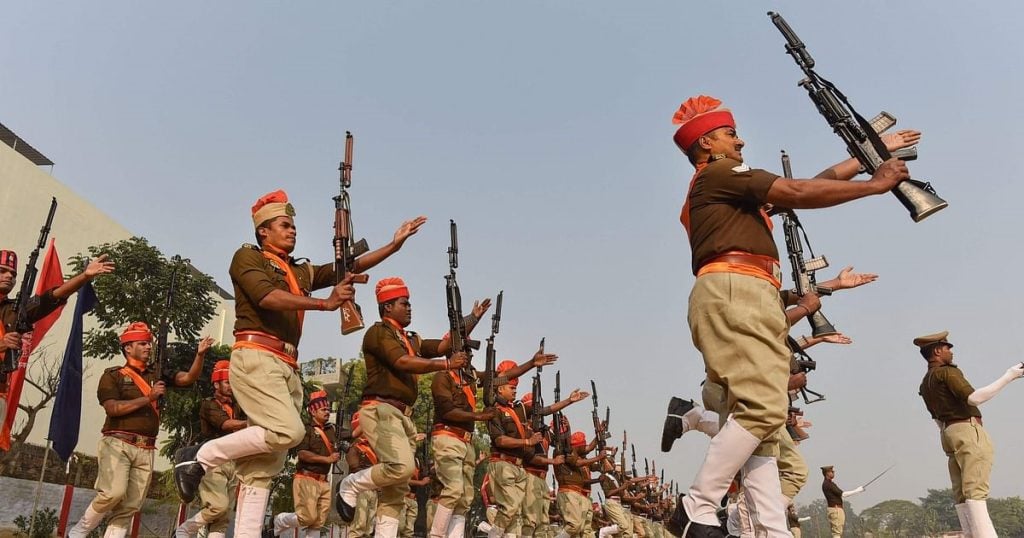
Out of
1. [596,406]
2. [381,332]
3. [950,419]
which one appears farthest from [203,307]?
[950,419]

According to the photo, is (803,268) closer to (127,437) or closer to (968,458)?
(968,458)

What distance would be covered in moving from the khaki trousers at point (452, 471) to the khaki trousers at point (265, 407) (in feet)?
12.0

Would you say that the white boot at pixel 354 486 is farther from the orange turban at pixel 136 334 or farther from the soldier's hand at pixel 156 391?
the orange turban at pixel 136 334

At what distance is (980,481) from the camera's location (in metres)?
7.12

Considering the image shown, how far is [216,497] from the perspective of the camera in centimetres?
877

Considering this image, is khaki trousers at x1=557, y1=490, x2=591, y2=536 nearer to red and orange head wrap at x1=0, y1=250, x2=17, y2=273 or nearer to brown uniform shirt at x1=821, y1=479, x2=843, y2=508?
brown uniform shirt at x1=821, y1=479, x2=843, y2=508

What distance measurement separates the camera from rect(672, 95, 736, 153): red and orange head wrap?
4.18 metres

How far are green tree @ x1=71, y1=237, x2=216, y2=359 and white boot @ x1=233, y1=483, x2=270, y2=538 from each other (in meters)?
15.5

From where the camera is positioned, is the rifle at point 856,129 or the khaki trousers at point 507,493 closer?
the rifle at point 856,129

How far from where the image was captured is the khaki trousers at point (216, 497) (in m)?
7.62

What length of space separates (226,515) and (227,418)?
2116 mm

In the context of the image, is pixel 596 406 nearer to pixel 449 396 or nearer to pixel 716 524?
pixel 449 396

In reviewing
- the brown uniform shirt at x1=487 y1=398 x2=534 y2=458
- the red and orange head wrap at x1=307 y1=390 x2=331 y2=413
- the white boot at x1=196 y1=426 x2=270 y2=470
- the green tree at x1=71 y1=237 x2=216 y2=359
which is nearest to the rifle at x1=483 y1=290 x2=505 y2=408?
the brown uniform shirt at x1=487 y1=398 x2=534 y2=458

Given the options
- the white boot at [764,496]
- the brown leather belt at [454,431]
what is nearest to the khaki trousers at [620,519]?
the brown leather belt at [454,431]
